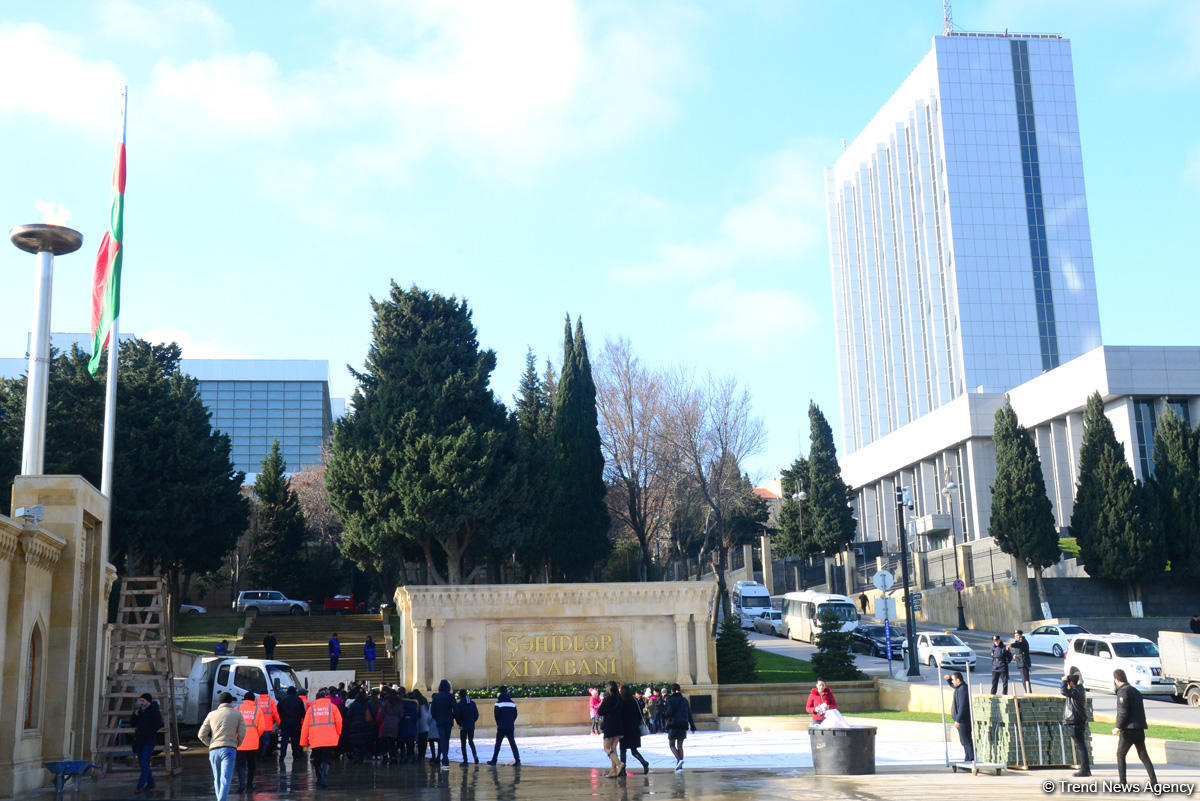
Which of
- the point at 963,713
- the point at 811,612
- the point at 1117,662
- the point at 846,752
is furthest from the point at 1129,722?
the point at 811,612

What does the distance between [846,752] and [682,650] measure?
13.4m

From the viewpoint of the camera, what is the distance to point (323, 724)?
17.4 meters

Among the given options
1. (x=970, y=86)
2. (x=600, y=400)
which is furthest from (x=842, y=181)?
(x=600, y=400)

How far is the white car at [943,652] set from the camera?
3534 cm

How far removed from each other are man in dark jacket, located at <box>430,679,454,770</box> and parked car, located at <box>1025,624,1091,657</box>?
24.0 m

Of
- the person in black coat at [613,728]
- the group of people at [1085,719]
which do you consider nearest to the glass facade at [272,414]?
the person in black coat at [613,728]

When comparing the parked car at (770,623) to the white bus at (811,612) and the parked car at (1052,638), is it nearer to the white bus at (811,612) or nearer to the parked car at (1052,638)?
the white bus at (811,612)

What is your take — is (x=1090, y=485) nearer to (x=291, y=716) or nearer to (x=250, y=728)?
(x=291, y=716)

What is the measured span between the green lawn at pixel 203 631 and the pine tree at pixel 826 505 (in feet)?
118

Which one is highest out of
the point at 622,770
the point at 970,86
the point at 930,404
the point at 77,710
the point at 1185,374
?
the point at 970,86

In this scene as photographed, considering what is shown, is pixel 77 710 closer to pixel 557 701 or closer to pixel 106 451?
pixel 106 451

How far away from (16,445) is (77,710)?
24853 mm

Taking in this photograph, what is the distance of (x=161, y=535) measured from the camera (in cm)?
4334

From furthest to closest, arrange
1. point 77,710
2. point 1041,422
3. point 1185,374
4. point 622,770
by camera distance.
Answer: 1. point 1041,422
2. point 1185,374
3. point 77,710
4. point 622,770
